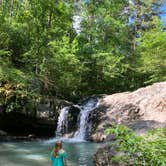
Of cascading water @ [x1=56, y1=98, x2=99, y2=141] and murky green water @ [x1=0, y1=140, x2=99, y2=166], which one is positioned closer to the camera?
murky green water @ [x1=0, y1=140, x2=99, y2=166]

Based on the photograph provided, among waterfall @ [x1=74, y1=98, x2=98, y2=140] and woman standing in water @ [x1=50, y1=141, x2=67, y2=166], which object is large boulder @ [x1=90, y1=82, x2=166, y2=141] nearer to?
waterfall @ [x1=74, y1=98, x2=98, y2=140]

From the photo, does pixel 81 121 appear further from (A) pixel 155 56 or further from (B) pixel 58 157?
(B) pixel 58 157

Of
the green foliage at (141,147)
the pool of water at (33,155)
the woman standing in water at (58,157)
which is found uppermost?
the green foliage at (141,147)

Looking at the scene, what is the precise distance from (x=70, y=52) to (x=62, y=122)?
523 cm

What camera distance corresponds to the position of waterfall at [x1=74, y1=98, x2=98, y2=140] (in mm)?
16125

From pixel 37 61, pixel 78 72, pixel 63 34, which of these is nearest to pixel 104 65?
pixel 78 72

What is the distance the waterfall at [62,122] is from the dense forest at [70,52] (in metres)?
1.34

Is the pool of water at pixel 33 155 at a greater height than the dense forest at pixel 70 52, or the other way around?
the dense forest at pixel 70 52

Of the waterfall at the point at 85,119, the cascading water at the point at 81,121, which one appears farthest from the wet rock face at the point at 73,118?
the waterfall at the point at 85,119

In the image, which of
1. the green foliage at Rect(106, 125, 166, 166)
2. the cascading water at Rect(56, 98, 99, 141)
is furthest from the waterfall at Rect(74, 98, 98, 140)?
the green foliage at Rect(106, 125, 166, 166)

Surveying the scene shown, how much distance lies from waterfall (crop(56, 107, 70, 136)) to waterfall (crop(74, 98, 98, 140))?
2.50 ft

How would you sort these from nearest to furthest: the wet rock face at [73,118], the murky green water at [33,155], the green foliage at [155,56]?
the murky green water at [33,155]
the wet rock face at [73,118]
the green foliage at [155,56]

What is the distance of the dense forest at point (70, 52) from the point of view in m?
15.8

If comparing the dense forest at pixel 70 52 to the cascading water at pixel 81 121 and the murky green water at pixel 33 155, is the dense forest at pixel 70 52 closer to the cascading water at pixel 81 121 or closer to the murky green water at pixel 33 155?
the cascading water at pixel 81 121
